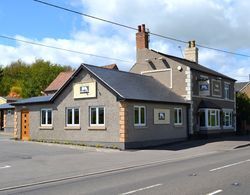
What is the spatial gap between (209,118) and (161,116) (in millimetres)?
7768

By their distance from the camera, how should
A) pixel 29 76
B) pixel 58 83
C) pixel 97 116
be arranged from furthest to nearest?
pixel 29 76, pixel 58 83, pixel 97 116

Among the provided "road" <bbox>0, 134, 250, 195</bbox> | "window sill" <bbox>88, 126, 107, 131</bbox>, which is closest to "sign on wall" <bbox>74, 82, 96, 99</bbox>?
"window sill" <bbox>88, 126, 107, 131</bbox>

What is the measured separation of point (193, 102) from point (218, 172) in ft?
66.4

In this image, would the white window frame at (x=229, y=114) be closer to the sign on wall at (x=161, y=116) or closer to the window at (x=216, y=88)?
the window at (x=216, y=88)

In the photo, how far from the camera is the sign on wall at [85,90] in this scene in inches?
1102

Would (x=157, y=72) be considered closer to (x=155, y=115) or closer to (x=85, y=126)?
(x=155, y=115)

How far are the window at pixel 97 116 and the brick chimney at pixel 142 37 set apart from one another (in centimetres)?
1069

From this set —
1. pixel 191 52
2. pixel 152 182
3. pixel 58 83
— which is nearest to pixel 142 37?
pixel 191 52

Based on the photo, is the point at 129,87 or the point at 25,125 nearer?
the point at 129,87

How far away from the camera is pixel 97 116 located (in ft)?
91.0

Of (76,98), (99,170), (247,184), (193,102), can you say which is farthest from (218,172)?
(193,102)

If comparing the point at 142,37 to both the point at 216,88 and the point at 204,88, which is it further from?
the point at 216,88

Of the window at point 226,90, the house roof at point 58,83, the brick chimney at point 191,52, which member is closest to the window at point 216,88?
the window at point 226,90

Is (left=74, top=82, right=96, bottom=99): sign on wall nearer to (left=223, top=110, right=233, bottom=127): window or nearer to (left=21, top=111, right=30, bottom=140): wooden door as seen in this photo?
(left=21, top=111, right=30, bottom=140): wooden door
